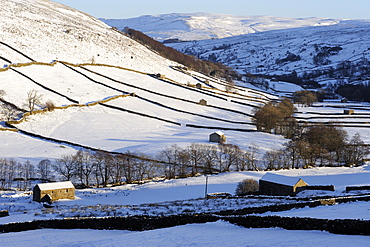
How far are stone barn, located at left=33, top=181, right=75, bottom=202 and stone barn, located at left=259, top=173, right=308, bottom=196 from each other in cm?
1367

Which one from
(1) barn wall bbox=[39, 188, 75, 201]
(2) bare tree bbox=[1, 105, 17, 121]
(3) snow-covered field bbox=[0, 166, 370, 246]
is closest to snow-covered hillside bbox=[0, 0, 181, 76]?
(2) bare tree bbox=[1, 105, 17, 121]

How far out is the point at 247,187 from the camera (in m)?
31.7

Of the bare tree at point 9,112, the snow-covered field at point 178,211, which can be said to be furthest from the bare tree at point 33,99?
the snow-covered field at point 178,211

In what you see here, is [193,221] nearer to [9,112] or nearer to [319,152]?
[319,152]

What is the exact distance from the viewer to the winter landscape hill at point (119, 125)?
56.9ft

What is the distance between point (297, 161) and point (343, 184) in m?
10.2

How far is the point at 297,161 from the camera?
42.2 m

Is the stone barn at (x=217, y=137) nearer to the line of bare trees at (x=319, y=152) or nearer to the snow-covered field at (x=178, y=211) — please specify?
the line of bare trees at (x=319, y=152)

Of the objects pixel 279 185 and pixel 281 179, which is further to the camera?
pixel 281 179

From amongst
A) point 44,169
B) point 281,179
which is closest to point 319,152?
point 281,179

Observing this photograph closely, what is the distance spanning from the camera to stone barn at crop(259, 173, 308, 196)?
29547 mm

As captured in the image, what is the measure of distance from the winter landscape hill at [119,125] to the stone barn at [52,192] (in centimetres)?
66

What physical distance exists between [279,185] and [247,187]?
2645 mm

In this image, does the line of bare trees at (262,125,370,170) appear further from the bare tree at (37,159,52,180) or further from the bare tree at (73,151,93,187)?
the bare tree at (37,159,52,180)
